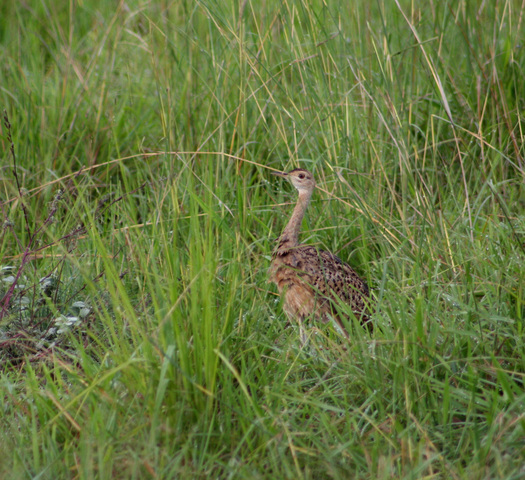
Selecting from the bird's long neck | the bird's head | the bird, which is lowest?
the bird

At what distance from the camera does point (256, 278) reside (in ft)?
12.7

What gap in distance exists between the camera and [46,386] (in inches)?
108

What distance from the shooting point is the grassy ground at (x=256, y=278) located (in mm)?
2410

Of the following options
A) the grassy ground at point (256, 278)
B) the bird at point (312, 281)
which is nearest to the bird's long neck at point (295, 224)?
the bird at point (312, 281)

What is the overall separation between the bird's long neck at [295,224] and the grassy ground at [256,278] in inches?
4.2

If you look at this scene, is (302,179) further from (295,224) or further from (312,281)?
(312,281)

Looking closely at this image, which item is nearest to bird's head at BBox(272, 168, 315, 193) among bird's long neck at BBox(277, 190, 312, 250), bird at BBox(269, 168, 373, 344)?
bird's long neck at BBox(277, 190, 312, 250)

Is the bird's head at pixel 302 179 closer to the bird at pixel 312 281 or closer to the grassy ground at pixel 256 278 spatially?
the grassy ground at pixel 256 278

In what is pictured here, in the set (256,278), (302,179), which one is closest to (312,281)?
(256,278)

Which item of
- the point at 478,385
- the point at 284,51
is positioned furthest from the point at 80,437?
the point at 284,51

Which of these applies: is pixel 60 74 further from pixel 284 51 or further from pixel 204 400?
pixel 204 400

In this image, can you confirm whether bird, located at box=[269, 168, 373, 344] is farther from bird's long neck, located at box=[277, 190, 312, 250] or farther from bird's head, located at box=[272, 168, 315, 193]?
bird's head, located at box=[272, 168, 315, 193]

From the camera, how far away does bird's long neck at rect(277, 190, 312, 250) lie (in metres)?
3.97

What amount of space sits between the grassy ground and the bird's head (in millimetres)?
77
